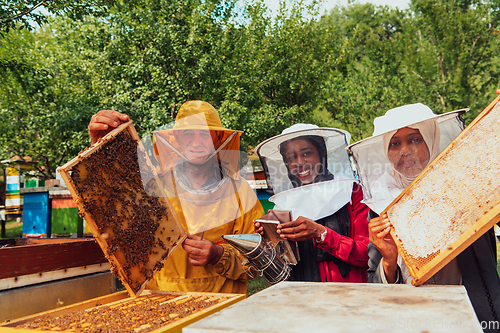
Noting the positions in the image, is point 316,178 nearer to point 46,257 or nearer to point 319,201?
point 319,201

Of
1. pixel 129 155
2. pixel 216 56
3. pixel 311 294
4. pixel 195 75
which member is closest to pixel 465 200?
pixel 311 294

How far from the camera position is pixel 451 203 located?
4.84 feet

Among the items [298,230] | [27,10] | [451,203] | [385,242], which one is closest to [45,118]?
[27,10]

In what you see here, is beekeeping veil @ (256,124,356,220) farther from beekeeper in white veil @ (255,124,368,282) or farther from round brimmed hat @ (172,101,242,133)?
round brimmed hat @ (172,101,242,133)

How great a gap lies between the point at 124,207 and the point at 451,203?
65.7 inches

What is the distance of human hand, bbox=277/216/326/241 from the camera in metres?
2.20

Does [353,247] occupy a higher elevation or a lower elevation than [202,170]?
lower

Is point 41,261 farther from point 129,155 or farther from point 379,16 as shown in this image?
point 379,16

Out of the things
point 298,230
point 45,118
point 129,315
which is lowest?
point 129,315

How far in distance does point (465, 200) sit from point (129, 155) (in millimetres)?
1796

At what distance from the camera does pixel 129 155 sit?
6.83 ft

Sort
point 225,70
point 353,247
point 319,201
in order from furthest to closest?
point 225,70, point 319,201, point 353,247

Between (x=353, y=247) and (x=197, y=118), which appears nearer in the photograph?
(x=353, y=247)

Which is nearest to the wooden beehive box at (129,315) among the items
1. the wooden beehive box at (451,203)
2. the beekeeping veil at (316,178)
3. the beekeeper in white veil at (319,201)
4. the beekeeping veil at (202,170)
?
the beekeeper in white veil at (319,201)
